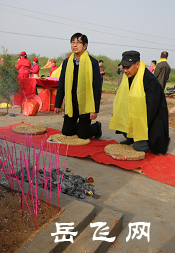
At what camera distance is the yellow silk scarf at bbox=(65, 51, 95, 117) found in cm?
374

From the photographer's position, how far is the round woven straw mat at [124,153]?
3.22m

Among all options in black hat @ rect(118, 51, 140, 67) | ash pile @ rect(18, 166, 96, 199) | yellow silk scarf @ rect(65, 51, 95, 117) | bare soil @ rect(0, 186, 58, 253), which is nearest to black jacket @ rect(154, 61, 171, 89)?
yellow silk scarf @ rect(65, 51, 95, 117)

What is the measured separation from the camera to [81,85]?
149 inches

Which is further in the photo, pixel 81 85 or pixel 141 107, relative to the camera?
pixel 81 85

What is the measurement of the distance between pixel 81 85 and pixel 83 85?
0.03 m

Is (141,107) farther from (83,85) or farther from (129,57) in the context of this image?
(83,85)

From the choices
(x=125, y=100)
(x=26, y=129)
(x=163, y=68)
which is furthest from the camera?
(x=163, y=68)

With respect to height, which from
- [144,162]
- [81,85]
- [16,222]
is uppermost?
[81,85]

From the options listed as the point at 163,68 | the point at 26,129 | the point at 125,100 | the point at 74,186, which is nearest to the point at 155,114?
the point at 125,100

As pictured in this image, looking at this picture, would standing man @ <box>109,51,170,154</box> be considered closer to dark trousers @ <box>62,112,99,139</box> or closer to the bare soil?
dark trousers @ <box>62,112,99,139</box>

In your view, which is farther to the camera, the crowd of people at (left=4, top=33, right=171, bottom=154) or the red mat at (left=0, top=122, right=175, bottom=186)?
the crowd of people at (left=4, top=33, right=171, bottom=154)

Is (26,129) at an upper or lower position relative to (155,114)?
lower

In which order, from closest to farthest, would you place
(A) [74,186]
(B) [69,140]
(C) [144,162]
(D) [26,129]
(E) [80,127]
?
(A) [74,186] → (C) [144,162] → (B) [69,140] → (E) [80,127] → (D) [26,129]

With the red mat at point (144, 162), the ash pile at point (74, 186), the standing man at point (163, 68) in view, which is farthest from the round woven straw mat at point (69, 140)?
the standing man at point (163, 68)
